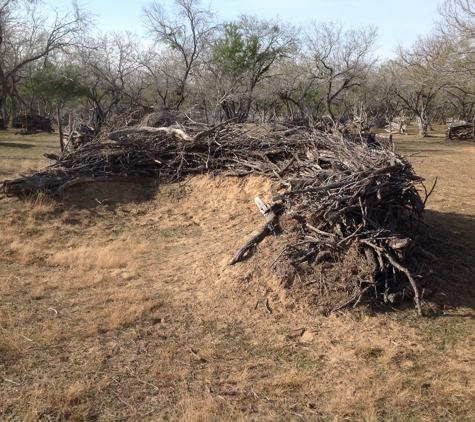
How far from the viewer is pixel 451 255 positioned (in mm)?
5723

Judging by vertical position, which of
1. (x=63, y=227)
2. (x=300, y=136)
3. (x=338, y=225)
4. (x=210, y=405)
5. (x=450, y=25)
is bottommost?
(x=210, y=405)

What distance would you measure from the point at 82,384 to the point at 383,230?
3.20 m

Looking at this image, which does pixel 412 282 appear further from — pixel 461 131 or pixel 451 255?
pixel 461 131

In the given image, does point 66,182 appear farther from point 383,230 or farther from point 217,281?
point 383,230

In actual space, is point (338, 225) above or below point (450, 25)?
below

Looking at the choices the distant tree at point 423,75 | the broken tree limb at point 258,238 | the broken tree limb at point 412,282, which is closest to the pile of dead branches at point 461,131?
the distant tree at point 423,75

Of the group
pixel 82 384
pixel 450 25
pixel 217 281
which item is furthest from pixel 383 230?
pixel 450 25

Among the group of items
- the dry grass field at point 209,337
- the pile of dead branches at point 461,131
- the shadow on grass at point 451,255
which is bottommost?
the dry grass field at point 209,337

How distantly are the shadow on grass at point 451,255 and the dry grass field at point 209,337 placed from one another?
0.02m

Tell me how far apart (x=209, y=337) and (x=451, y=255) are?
3.36 metres

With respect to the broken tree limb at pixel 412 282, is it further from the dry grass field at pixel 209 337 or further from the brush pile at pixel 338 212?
the dry grass field at pixel 209 337

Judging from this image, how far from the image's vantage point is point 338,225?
4.93m

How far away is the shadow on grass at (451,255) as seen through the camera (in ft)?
15.8

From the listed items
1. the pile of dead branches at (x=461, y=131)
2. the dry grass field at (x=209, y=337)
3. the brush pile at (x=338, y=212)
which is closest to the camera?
the dry grass field at (x=209, y=337)
